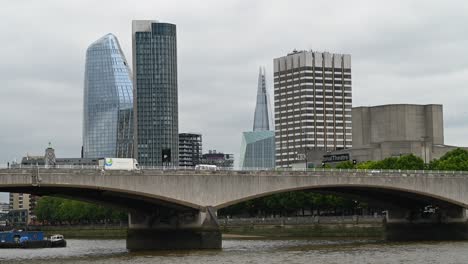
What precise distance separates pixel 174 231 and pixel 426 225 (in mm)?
33914

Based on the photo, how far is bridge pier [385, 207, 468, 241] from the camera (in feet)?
387

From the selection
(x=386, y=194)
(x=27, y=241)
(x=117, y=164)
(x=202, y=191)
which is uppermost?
(x=117, y=164)

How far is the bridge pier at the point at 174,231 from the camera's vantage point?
9894cm

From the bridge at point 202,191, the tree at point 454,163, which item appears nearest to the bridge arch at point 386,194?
the bridge at point 202,191

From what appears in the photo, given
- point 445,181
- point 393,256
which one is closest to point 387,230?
point 445,181

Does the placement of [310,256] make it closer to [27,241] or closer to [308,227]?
[27,241]

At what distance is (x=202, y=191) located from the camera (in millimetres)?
100438

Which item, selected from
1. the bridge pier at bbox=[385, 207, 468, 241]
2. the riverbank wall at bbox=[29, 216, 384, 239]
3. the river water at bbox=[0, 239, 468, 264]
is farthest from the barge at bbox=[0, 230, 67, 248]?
the bridge pier at bbox=[385, 207, 468, 241]

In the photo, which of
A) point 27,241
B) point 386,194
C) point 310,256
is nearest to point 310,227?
point 386,194

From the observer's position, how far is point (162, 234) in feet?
342

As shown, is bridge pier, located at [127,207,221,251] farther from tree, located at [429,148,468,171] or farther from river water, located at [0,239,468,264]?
tree, located at [429,148,468,171]

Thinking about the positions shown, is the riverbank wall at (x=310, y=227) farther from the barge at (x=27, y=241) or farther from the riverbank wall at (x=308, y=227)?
the barge at (x=27, y=241)

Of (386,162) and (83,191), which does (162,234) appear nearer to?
(83,191)

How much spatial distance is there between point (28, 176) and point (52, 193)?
10588 millimetres
